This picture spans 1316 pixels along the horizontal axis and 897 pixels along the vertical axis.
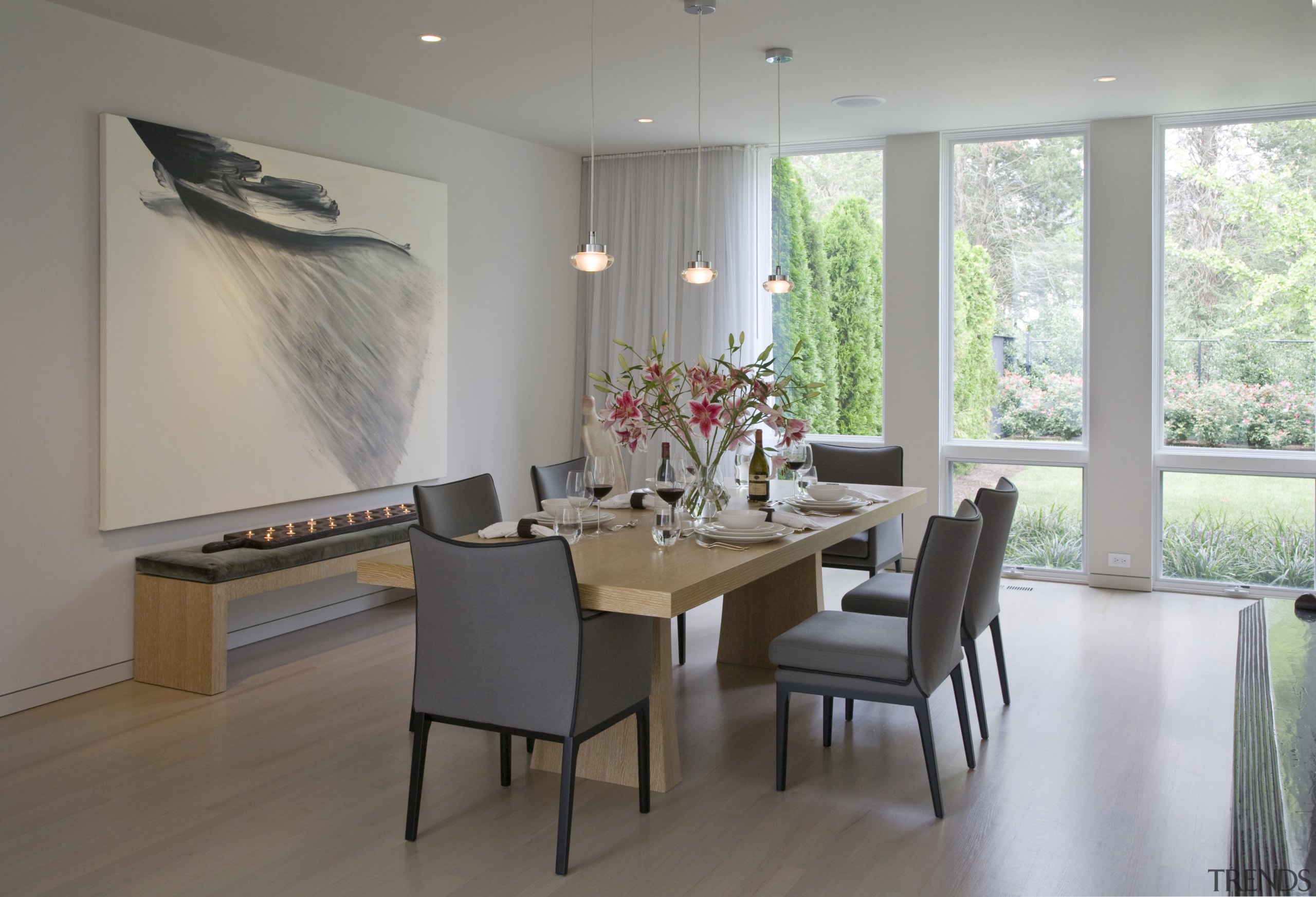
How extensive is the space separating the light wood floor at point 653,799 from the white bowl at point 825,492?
2.71 feet

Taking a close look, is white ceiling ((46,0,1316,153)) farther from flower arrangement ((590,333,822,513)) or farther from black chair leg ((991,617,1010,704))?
black chair leg ((991,617,1010,704))

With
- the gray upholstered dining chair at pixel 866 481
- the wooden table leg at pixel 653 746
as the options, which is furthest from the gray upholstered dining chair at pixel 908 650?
the gray upholstered dining chair at pixel 866 481

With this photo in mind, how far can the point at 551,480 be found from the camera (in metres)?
4.49

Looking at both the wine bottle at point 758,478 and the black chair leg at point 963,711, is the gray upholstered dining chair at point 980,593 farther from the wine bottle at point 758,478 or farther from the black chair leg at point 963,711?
the wine bottle at point 758,478

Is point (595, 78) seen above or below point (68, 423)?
above

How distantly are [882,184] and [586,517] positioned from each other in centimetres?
403

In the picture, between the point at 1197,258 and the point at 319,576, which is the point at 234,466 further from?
the point at 1197,258

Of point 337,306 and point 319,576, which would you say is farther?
point 337,306

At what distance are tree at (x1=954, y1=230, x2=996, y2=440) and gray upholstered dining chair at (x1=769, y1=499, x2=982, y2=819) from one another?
11.6 ft

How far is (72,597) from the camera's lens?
421 cm

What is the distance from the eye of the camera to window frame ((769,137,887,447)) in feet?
21.9

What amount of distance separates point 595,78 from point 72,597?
332 cm

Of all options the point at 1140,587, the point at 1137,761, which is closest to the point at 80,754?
the point at 1137,761

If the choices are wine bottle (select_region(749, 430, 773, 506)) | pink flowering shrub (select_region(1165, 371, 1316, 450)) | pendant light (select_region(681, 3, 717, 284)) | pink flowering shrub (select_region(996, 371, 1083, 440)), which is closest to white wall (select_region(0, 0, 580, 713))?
pendant light (select_region(681, 3, 717, 284))
